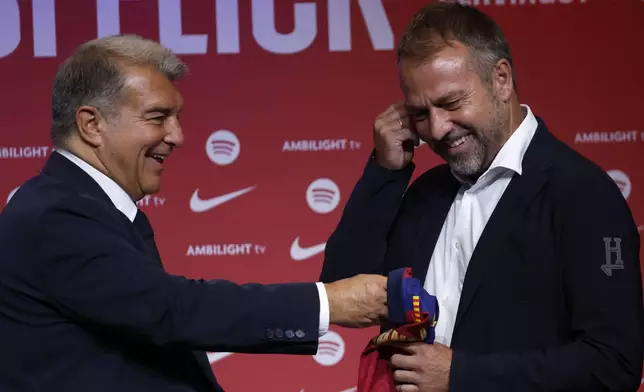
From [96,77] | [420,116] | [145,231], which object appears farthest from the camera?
[420,116]

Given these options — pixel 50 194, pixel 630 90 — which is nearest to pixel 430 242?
pixel 50 194

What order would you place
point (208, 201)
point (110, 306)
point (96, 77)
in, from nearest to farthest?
point (110, 306), point (96, 77), point (208, 201)

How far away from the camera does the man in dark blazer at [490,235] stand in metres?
2.01

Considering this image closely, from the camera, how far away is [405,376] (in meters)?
2.05

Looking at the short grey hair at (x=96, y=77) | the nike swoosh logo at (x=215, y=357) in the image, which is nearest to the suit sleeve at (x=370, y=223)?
the short grey hair at (x=96, y=77)

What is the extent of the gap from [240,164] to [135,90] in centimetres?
191

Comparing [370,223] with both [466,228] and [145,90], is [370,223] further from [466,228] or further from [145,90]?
[145,90]

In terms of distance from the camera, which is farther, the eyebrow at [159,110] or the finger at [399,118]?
the finger at [399,118]

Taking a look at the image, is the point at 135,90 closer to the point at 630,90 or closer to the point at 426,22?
the point at 426,22

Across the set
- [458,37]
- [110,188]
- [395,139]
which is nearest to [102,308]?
[110,188]

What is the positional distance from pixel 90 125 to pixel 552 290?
3.26ft

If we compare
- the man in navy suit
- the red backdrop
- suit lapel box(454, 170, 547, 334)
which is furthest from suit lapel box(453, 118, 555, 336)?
the red backdrop

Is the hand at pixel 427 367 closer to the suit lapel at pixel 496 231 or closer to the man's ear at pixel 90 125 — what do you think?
the suit lapel at pixel 496 231

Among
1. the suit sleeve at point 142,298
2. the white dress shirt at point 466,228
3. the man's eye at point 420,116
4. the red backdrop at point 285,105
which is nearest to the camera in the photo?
the suit sleeve at point 142,298
